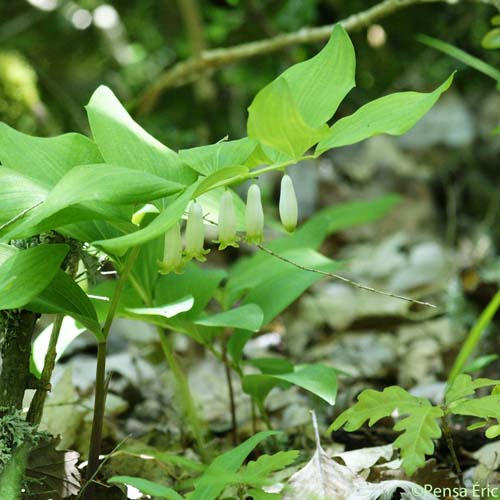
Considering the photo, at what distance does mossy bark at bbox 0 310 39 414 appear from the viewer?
1.12 metres

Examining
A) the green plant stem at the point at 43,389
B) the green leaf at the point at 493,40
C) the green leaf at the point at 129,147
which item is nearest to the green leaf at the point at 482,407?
the green leaf at the point at 129,147

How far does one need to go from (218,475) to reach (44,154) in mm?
567

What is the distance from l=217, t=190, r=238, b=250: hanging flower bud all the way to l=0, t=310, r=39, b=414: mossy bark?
1.15 ft

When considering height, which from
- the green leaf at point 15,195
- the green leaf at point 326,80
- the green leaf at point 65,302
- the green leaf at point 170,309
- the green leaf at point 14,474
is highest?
the green leaf at point 326,80

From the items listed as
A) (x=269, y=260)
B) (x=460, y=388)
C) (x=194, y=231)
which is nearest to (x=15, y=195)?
(x=194, y=231)

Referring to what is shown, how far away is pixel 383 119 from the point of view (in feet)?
3.28

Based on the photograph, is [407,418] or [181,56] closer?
[407,418]

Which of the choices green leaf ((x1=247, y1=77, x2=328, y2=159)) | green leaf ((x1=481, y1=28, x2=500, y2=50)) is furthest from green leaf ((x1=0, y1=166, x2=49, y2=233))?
green leaf ((x1=481, y1=28, x2=500, y2=50))

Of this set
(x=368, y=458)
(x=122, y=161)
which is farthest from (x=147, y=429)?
(x=122, y=161)

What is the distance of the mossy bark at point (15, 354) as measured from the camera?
44.3 inches

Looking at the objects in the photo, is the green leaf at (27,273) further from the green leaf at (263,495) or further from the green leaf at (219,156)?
the green leaf at (263,495)

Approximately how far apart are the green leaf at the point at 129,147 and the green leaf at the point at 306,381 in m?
0.43

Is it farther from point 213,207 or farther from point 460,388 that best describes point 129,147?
point 460,388

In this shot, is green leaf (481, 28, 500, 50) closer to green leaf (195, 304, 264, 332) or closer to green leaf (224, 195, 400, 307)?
green leaf (224, 195, 400, 307)
